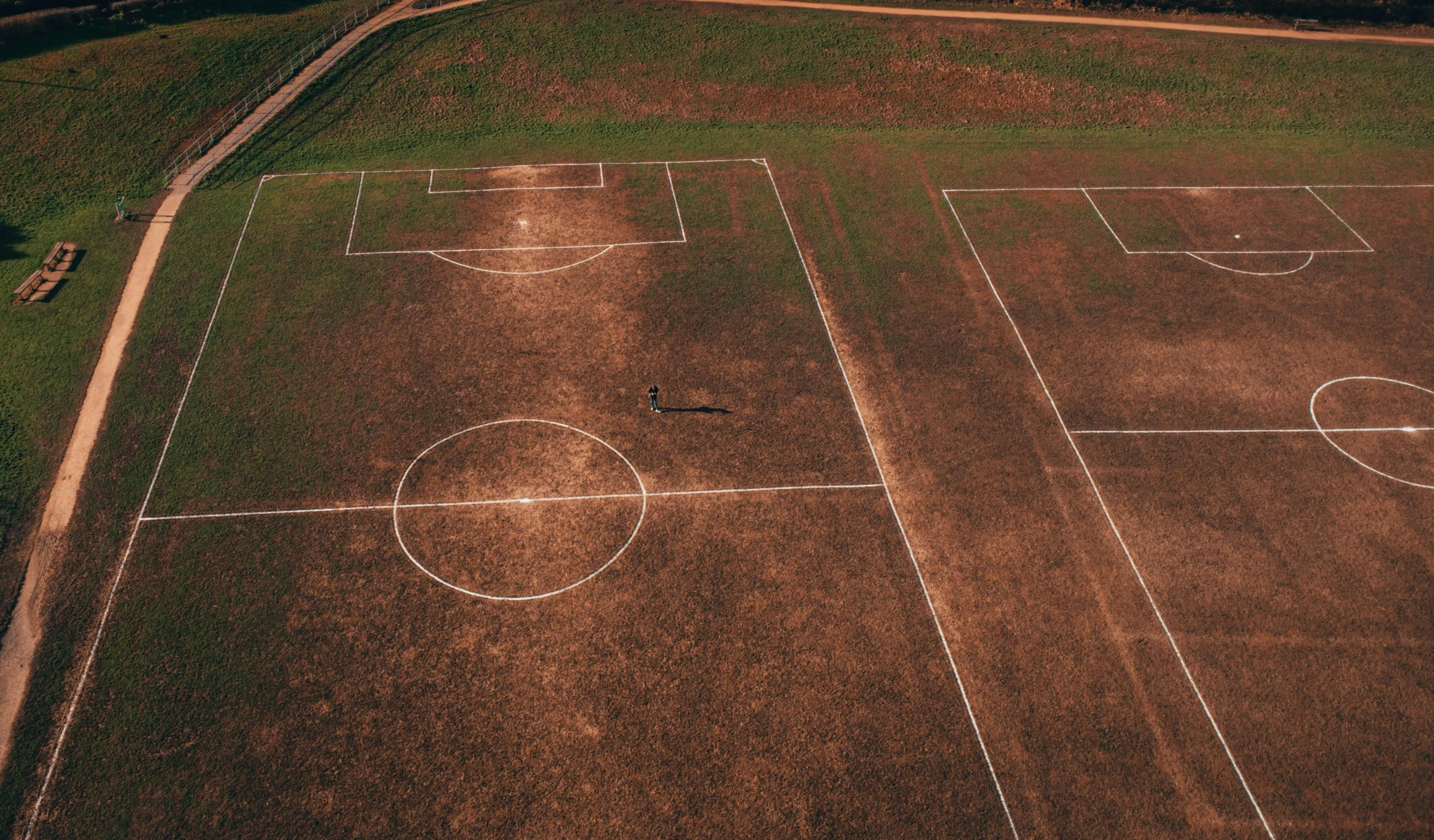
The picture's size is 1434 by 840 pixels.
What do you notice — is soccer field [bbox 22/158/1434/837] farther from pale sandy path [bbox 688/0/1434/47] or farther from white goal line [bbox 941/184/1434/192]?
pale sandy path [bbox 688/0/1434/47]

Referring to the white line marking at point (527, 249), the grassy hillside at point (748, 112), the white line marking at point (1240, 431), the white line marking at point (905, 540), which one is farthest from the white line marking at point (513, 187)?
the white line marking at point (1240, 431)

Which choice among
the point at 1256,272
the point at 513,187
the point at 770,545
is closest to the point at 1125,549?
the point at 770,545

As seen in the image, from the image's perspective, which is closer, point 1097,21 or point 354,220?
point 354,220

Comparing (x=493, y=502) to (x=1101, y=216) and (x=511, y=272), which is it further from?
(x=1101, y=216)

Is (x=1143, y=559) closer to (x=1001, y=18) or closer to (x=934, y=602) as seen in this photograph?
(x=934, y=602)

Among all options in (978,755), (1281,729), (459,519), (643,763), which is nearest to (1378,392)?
(1281,729)

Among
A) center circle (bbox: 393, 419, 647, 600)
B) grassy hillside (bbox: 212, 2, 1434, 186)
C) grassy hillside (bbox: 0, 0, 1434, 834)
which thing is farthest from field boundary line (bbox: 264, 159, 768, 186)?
center circle (bbox: 393, 419, 647, 600)
